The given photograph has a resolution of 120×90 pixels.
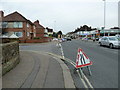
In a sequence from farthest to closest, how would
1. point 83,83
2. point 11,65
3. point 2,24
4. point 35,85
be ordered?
point 2,24 → point 11,65 → point 83,83 → point 35,85

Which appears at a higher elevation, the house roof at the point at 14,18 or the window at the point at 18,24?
the house roof at the point at 14,18

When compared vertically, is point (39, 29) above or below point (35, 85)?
above

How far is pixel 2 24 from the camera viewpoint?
32.4m

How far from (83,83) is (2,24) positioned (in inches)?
1306

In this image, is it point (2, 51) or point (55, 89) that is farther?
point (2, 51)

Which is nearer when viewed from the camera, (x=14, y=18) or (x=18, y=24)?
(x=18, y=24)

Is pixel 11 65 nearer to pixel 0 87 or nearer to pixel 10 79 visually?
pixel 10 79

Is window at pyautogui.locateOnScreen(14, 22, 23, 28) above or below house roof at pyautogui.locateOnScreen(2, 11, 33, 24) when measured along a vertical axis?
below

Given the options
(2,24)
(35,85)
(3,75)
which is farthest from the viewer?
(2,24)

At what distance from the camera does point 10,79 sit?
187 inches

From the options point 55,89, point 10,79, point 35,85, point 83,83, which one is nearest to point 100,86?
point 83,83

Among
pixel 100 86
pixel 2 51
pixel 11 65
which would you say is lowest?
pixel 100 86

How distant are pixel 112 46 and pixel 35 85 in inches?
595

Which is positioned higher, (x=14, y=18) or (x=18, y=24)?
(x=14, y=18)
